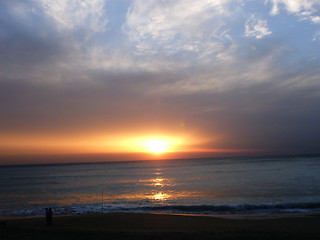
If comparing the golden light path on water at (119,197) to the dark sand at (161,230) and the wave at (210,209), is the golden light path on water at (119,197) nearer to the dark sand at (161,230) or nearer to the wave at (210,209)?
the wave at (210,209)

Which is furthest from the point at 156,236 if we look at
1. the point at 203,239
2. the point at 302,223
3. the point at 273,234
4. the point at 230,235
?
the point at 302,223

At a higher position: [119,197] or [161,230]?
[161,230]

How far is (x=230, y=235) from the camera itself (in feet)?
37.9

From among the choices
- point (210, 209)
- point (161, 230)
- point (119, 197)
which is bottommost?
point (210, 209)

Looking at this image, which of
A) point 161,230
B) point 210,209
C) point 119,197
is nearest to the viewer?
point 161,230

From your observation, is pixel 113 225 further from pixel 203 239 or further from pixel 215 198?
pixel 215 198

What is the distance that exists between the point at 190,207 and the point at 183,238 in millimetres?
11974

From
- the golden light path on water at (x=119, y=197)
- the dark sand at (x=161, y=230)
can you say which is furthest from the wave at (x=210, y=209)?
the dark sand at (x=161, y=230)

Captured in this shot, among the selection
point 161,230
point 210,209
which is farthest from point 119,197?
point 161,230

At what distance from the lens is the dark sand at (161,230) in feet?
37.8

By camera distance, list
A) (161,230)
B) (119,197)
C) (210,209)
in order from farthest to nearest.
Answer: (119,197) → (210,209) → (161,230)

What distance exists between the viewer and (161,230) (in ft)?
43.5

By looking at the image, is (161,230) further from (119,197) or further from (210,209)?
(119,197)

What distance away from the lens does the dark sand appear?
453 inches
